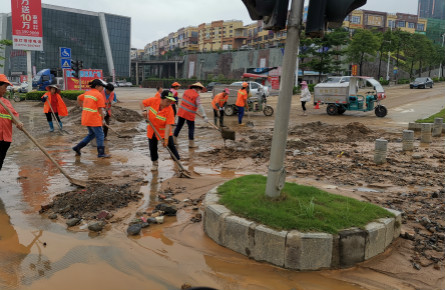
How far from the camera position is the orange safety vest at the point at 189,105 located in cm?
864

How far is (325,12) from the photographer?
3.27m

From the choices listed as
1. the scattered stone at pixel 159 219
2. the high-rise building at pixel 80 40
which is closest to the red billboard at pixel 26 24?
the scattered stone at pixel 159 219

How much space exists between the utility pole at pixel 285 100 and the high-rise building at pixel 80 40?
71.3m

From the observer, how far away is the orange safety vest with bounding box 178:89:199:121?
8641 mm

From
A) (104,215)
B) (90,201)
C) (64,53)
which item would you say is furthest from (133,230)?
(64,53)

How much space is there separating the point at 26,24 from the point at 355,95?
23.4 m

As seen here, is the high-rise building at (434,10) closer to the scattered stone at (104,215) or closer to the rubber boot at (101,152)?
the rubber boot at (101,152)

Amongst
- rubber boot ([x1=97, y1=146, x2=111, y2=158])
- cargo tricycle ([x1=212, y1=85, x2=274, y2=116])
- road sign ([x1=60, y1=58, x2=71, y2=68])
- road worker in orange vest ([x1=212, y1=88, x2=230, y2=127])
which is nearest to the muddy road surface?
rubber boot ([x1=97, y1=146, x2=111, y2=158])

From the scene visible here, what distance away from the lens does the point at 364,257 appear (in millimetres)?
3242

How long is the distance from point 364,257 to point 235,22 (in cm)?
9242

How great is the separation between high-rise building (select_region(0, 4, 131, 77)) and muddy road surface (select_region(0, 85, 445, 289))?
215 feet

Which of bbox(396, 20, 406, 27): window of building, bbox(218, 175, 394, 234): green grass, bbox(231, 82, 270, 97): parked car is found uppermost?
bbox(396, 20, 406, 27): window of building

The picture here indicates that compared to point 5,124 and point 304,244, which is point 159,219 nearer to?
point 304,244

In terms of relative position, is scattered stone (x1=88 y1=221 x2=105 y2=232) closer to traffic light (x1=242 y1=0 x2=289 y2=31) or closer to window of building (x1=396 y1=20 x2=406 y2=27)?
traffic light (x1=242 y1=0 x2=289 y2=31)
